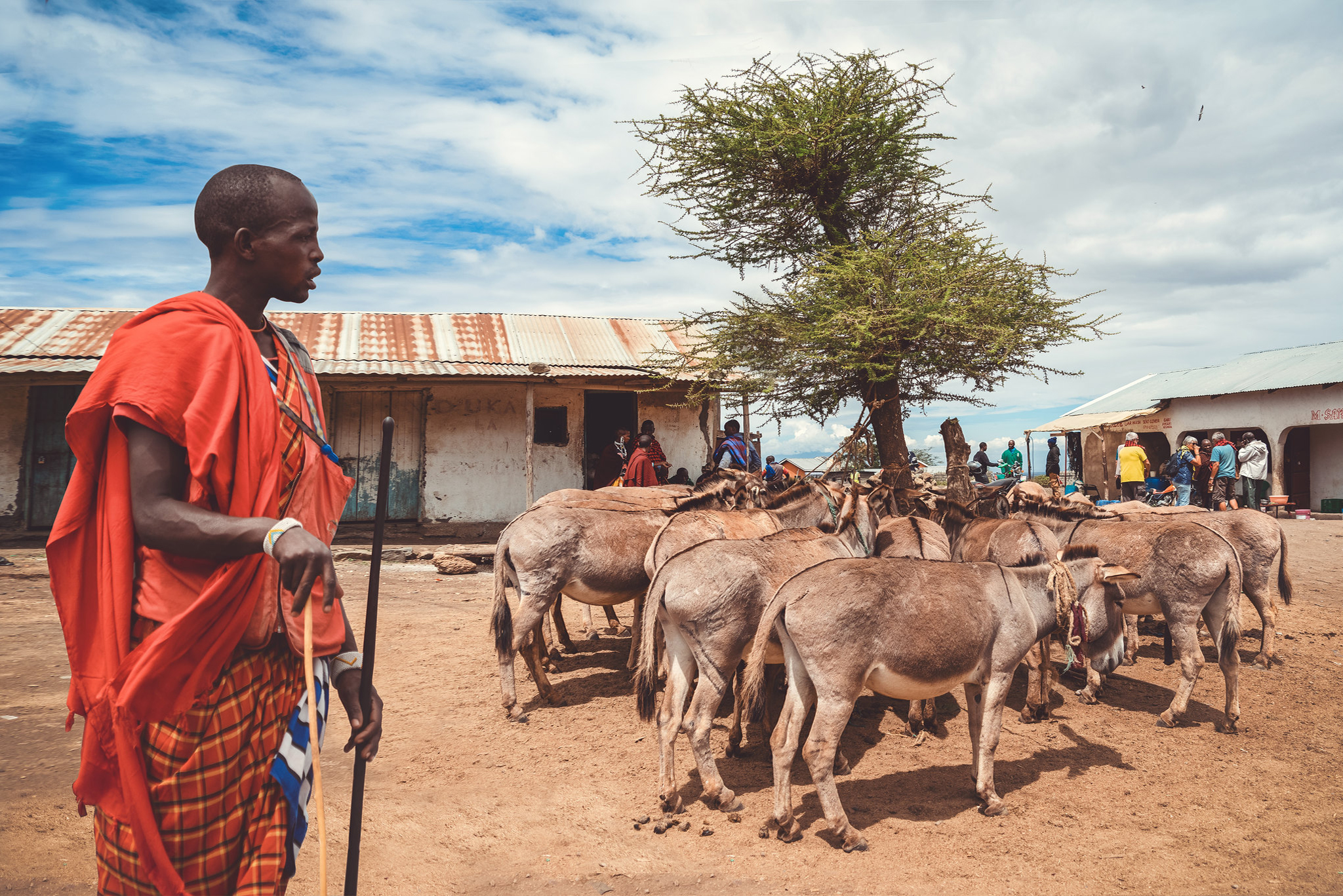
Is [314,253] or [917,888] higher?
[314,253]

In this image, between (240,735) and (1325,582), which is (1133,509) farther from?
(240,735)

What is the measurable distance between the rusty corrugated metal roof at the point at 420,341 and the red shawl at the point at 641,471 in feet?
8.34

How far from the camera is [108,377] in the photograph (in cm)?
154

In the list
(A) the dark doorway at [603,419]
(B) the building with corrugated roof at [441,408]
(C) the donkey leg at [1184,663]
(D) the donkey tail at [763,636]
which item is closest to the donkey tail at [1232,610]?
(C) the donkey leg at [1184,663]

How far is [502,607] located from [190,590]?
5.10 meters

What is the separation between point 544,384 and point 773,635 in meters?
10.6

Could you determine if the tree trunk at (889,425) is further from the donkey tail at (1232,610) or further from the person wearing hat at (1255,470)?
the person wearing hat at (1255,470)

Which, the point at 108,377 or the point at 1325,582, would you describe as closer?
the point at 108,377

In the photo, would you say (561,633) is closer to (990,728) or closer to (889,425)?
(990,728)

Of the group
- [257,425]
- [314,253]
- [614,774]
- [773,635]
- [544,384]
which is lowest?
[614,774]

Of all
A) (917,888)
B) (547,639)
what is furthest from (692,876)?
(547,639)

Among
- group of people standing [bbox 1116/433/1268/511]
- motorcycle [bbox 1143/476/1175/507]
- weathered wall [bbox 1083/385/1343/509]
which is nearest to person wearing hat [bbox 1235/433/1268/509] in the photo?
group of people standing [bbox 1116/433/1268/511]

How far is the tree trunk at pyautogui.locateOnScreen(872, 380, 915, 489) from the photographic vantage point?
11.1m

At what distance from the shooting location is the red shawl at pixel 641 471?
461 inches
